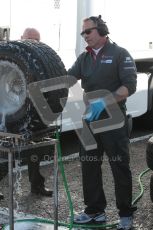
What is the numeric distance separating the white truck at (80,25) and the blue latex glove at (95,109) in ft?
6.10

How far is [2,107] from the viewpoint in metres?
3.99

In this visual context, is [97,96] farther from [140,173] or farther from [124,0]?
[124,0]

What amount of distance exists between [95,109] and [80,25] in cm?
262

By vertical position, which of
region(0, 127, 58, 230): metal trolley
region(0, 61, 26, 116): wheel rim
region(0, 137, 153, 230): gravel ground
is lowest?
region(0, 137, 153, 230): gravel ground

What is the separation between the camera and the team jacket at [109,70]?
4.35 meters

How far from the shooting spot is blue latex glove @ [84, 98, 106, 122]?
4.38 metres

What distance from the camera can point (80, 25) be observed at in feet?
22.2

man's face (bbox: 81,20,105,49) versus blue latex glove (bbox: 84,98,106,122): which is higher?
man's face (bbox: 81,20,105,49)

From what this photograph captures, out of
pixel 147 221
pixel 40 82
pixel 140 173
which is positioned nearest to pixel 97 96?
pixel 40 82

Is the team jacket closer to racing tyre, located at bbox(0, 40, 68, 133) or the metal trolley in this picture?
racing tyre, located at bbox(0, 40, 68, 133)

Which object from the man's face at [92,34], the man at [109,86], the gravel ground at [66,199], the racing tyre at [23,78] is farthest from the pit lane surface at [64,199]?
the man's face at [92,34]

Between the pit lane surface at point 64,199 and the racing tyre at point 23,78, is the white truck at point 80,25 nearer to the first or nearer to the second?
the pit lane surface at point 64,199

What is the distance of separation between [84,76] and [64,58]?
2.17 m

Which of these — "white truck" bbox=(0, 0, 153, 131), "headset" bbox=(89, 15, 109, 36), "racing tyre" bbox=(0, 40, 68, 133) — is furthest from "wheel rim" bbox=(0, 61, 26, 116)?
"white truck" bbox=(0, 0, 153, 131)
